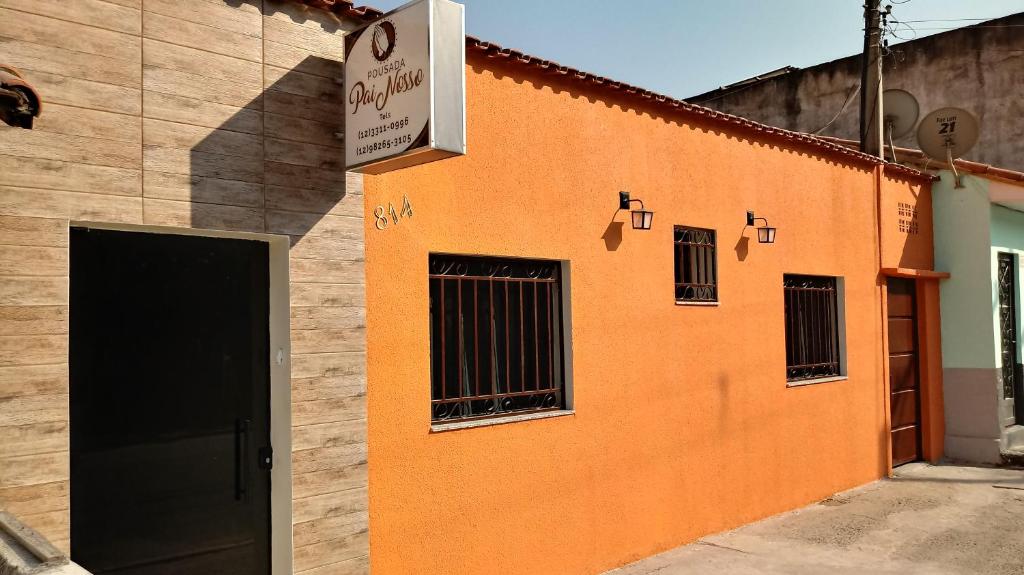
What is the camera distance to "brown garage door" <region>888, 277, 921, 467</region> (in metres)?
10.7

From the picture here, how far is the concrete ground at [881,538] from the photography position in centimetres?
668

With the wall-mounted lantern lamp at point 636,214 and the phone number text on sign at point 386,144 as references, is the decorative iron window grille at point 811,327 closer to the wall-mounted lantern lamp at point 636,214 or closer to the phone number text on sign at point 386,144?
the wall-mounted lantern lamp at point 636,214

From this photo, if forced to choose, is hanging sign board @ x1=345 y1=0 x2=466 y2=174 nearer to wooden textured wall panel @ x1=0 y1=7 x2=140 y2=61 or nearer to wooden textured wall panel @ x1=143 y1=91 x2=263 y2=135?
wooden textured wall panel @ x1=143 y1=91 x2=263 y2=135

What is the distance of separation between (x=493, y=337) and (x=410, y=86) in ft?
6.89

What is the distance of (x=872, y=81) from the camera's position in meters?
12.0

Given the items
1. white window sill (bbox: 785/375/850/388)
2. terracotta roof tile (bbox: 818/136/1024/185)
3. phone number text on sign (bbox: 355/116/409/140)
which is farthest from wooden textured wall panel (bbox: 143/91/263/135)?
terracotta roof tile (bbox: 818/136/1024/185)

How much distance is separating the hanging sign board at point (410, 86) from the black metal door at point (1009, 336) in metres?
10.3

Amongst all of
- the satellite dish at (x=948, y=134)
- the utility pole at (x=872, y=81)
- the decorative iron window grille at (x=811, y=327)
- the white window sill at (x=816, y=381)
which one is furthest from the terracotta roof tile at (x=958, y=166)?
the white window sill at (x=816, y=381)

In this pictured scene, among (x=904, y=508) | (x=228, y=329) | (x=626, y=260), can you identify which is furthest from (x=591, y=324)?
(x=904, y=508)

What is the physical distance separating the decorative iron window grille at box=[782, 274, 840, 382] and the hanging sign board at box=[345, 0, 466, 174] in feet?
18.1

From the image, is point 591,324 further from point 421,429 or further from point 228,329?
point 228,329

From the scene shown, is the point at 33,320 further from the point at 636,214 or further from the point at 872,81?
the point at 872,81

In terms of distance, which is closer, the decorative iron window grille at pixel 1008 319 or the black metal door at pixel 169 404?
the black metal door at pixel 169 404

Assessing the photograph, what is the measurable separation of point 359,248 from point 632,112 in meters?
3.04
